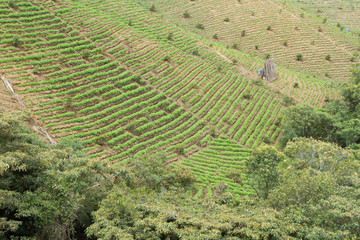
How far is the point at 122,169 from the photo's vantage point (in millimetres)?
17734

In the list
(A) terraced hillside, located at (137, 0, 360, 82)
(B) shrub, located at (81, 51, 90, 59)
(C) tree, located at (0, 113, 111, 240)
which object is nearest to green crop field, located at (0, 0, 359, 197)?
(B) shrub, located at (81, 51, 90, 59)

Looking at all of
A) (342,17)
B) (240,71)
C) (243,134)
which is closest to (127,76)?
(243,134)

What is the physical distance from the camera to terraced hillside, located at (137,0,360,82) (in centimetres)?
5775

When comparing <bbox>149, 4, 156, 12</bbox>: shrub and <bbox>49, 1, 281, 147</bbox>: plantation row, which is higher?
<bbox>149, 4, 156, 12</bbox>: shrub

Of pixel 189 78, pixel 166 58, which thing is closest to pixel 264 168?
pixel 189 78

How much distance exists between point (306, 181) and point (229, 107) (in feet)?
72.4

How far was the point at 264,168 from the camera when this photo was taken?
21438 millimetres

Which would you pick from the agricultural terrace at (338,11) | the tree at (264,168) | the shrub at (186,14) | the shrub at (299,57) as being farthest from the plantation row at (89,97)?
the agricultural terrace at (338,11)

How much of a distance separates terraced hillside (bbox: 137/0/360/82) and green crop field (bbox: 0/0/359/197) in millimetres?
1349

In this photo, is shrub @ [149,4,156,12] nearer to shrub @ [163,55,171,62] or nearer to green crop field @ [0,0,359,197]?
green crop field @ [0,0,359,197]

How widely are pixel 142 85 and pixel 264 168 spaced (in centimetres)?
2165

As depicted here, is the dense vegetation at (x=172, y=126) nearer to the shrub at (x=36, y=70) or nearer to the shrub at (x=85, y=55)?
the shrub at (x=85, y=55)

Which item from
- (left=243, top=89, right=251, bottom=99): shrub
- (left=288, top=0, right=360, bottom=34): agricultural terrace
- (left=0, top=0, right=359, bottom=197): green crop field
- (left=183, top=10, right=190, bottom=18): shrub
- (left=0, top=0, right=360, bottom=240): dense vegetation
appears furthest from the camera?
(left=288, top=0, right=360, bottom=34): agricultural terrace

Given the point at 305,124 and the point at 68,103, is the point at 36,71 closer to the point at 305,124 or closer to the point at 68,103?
the point at 68,103
